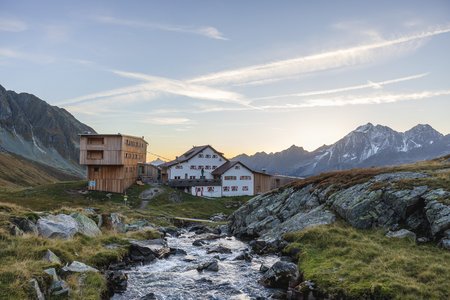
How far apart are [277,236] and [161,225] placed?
71.1 ft

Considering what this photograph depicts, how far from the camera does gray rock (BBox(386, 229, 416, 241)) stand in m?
25.9

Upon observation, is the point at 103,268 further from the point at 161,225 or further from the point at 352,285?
the point at 161,225

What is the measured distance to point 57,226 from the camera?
27.7 meters

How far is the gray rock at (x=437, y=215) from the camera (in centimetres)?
2462

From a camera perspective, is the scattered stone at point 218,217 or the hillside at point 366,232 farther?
the scattered stone at point 218,217

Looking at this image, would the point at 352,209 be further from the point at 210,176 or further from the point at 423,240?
the point at 210,176

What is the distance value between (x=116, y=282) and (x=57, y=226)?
29.9 ft

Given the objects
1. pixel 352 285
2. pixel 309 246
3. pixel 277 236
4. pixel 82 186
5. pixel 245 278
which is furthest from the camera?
pixel 82 186

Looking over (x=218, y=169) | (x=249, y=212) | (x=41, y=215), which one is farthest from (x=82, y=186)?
(x=41, y=215)

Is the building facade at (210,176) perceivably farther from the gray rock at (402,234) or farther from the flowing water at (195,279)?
the gray rock at (402,234)

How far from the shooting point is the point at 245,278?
80.1 ft

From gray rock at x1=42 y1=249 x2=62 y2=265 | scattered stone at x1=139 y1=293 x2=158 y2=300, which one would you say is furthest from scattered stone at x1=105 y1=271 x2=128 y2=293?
gray rock at x1=42 y1=249 x2=62 y2=265

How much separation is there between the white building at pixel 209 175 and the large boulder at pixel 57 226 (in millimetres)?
57401

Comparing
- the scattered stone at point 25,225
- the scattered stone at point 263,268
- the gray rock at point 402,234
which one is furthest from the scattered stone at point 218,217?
the scattered stone at point 25,225
